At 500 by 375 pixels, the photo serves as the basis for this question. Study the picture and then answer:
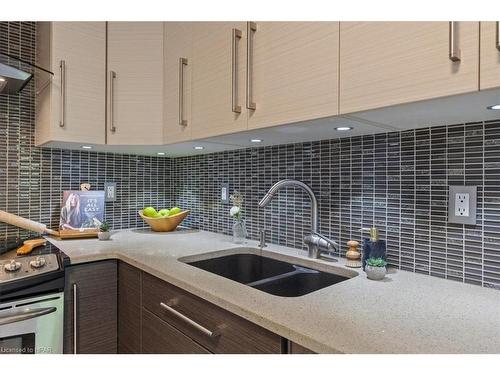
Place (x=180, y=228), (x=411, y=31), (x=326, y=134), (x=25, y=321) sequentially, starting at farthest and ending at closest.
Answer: (x=180, y=228) < (x=326, y=134) < (x=25, y=321) < (x=411, y=31)

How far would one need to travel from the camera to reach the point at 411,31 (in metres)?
0.71

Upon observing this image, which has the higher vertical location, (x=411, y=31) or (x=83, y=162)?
(x=411, y=31)

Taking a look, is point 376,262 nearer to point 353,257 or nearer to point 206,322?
point 353,257

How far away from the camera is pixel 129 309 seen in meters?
1.27

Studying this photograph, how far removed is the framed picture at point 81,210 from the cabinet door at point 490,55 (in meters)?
1.78

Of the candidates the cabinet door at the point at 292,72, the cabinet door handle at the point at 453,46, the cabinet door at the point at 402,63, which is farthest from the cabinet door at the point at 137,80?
A: the cabinet door handle at the point at 453,46

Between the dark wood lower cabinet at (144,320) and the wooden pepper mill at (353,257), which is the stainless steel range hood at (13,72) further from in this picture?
the wooden pepper mill at (353,257)

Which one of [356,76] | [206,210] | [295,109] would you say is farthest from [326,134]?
[206,210]

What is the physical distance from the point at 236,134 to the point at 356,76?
546 millimetres

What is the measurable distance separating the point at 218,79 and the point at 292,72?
387 millimetres

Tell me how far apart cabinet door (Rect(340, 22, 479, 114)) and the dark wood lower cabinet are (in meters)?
0.63

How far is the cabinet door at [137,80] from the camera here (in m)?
1.59

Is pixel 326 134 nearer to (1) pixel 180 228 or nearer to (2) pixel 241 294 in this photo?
(2) pixel 241 294
